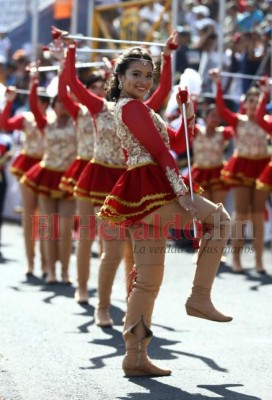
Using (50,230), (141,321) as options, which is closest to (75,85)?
(141,321)

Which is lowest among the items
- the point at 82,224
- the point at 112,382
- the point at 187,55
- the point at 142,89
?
the point at 112,382

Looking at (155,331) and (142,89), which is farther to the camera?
(155,331)

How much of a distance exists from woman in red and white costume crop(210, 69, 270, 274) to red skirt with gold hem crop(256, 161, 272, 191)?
11.2 inches

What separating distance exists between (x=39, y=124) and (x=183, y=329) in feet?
9.85

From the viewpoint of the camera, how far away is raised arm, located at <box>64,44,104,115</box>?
724 cm

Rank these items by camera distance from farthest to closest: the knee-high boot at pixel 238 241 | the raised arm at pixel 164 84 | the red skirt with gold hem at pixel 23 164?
the knee-high boot at pixel 238 241, the red skirt with gold hem at pixel 23 164, the raised arm at pixel 164 84

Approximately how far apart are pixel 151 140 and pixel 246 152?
5.10m

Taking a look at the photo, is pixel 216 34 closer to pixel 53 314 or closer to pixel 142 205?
pixel 53 314

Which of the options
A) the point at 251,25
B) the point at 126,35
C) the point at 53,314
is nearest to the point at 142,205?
the point at 53,314

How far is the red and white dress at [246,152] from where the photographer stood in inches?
413

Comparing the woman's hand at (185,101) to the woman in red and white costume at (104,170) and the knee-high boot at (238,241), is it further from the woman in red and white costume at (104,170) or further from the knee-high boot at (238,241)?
the knee-high boot at (238,241)

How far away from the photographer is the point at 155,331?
7.43m

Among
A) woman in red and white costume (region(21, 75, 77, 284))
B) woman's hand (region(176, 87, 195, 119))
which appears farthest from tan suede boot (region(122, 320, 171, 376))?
woman in red and white costume (region(21, 75, 77, 284))

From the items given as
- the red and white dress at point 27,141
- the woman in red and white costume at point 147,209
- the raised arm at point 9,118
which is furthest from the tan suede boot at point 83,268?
the woman in red and white costume at point 147,209
